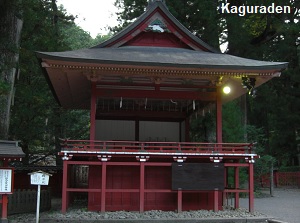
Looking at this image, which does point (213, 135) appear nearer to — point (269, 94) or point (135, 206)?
point (269, 94)

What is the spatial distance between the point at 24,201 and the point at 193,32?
14.9 metres

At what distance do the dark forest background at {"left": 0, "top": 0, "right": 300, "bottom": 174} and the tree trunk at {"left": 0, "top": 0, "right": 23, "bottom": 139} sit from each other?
0.13ft

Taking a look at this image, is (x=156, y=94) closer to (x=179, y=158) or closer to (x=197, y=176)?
(x=179, y=158)

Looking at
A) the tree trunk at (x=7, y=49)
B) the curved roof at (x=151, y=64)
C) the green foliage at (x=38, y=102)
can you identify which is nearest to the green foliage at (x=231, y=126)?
the curved roof at (x=151, y=64)

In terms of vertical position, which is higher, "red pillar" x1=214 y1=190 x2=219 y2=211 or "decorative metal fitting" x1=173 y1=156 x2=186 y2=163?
"decorative metal fitting" x1=173 y1=156 x2=186 y2=163

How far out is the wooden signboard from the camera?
11.1 meters

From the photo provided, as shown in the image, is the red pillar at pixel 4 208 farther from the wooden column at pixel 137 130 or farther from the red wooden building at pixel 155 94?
the wooden column at pixel 137 130

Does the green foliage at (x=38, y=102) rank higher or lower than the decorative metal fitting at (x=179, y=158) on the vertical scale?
higher

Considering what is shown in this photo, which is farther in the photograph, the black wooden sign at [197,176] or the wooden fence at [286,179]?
the wooden fence at [286,179]

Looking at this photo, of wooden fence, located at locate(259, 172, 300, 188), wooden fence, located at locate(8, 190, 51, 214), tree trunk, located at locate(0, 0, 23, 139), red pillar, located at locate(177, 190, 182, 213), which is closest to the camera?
red pillar, located at locate(177, 190, 182, 213)

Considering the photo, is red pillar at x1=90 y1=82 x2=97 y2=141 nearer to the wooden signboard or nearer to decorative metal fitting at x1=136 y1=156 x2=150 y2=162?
decorative metal fitting at x1=136 y1=156 x2=150 y2=162

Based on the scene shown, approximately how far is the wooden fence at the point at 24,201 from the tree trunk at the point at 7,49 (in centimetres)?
260

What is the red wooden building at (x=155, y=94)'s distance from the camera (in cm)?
1245

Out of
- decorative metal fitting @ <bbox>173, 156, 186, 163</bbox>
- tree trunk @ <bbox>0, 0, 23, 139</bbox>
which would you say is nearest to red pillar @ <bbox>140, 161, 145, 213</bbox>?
decorative metal fitting @ <bbox>173, 156, 186, 163</bbox>
